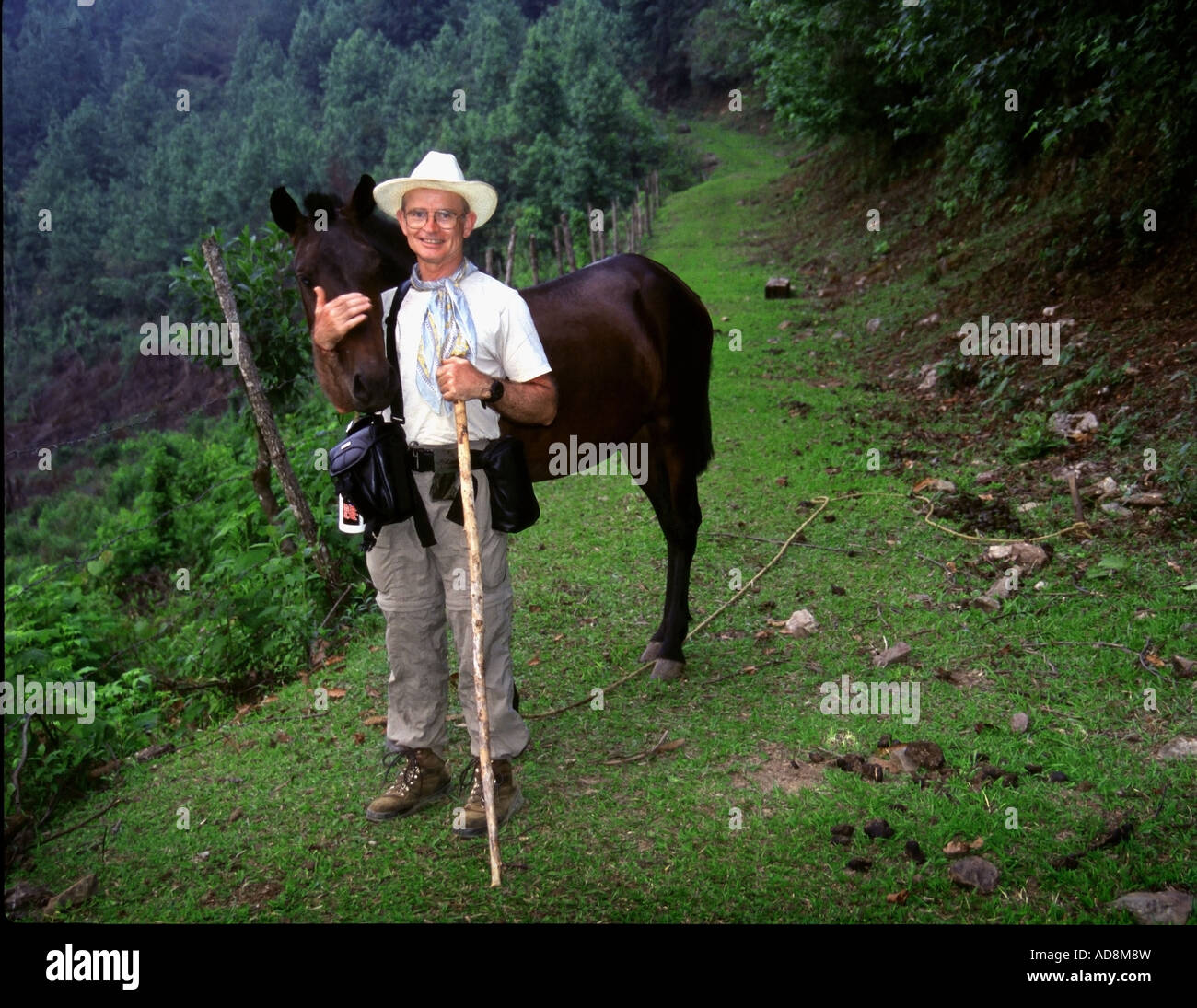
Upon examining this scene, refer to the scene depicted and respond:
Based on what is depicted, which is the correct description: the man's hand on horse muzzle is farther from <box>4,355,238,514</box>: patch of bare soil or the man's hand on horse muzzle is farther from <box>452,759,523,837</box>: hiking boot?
<box>4,355,238,514</box>: patch of bare soil

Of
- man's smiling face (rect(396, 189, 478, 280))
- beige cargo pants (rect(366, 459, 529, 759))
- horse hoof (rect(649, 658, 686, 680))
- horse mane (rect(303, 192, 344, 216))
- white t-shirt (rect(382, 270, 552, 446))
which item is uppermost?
horse mane (rect(303, 192, 344, 216))

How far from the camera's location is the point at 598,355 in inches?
162

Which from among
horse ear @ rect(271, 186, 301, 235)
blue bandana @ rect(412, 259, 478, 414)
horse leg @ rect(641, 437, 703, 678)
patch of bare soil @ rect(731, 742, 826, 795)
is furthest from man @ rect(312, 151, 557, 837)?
horse leg @ rect(641, 437, 703, 678)

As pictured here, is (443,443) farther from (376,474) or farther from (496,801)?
(496,801)

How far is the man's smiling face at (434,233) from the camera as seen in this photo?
3.09m

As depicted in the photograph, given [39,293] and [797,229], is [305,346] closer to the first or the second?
[797,229]

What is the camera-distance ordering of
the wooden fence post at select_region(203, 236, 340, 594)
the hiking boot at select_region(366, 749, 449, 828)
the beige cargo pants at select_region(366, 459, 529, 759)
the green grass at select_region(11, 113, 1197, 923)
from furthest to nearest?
the wooden fence post at select_region(203, 236, 340, 594), the hiking boot at select_region(366, 749, 449, 828), the beige cargo pants at select_region(366, 459, 529, 759), the green grass at select_region(11, 113, 1197, 923)

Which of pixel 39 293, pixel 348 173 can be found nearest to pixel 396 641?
pixel 348 173

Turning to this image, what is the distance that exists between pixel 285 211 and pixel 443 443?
0.97 m

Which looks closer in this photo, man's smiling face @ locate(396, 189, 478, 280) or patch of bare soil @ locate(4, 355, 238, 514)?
man's smiling face @ locate(396, 189, 478, 280)

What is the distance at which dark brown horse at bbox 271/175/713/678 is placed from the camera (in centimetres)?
313

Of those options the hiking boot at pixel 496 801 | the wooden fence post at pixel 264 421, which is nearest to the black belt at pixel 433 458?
the hiking boot at pixel 496 801

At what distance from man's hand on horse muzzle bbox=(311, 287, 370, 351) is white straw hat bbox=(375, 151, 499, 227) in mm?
420

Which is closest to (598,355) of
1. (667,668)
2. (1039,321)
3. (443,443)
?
(443,443)
